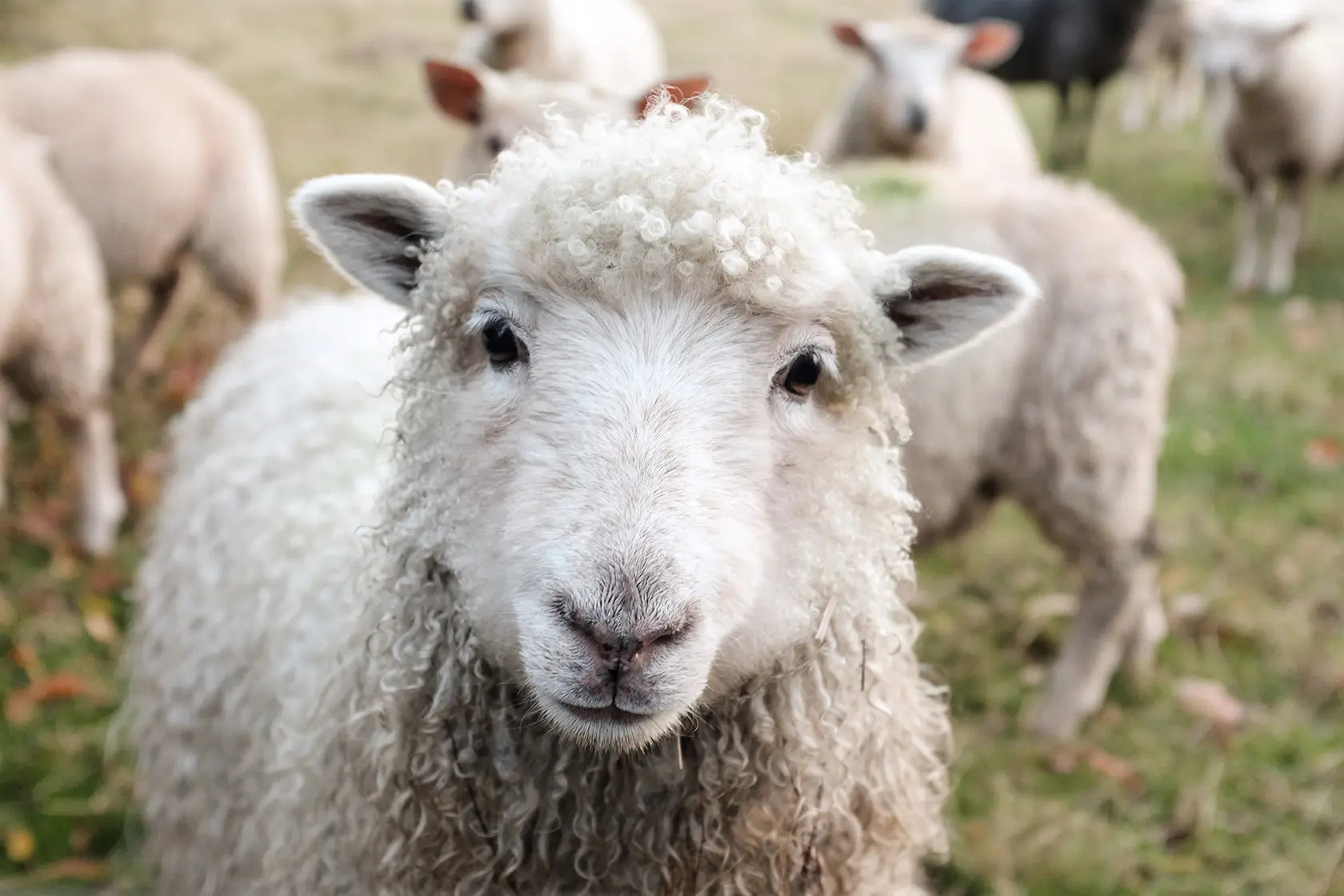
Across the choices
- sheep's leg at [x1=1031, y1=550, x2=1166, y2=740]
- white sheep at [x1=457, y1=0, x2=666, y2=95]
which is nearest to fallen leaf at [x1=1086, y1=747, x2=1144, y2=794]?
sheep's leg at [x1=1031, y1=550, x2=1166, y2=740]

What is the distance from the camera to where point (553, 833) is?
1.80 meters

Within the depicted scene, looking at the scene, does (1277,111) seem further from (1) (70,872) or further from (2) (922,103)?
(1) (70,872)

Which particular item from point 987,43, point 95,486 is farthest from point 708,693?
point 987,43

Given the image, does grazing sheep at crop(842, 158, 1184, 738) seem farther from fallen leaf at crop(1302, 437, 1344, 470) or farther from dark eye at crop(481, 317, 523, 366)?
fallen leaf at crop(1302, 437, 1344, 470)

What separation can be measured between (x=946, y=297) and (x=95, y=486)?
3827 mm

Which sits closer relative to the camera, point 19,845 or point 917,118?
point 19,845

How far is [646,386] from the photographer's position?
153 cm

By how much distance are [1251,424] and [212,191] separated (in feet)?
17.4

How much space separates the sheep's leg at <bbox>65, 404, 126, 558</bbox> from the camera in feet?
14.6

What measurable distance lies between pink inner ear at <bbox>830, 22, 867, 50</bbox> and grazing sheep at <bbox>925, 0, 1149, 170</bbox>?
5.96 metres

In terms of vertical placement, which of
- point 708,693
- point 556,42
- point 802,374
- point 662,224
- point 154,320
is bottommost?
point 154,320

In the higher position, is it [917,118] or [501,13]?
[501,13]

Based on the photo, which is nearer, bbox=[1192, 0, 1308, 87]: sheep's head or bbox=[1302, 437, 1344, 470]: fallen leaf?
bbox=[1302, 437, 1344, 470]: fallen leaf

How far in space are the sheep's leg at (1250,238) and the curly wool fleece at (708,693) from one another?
7.50 m
